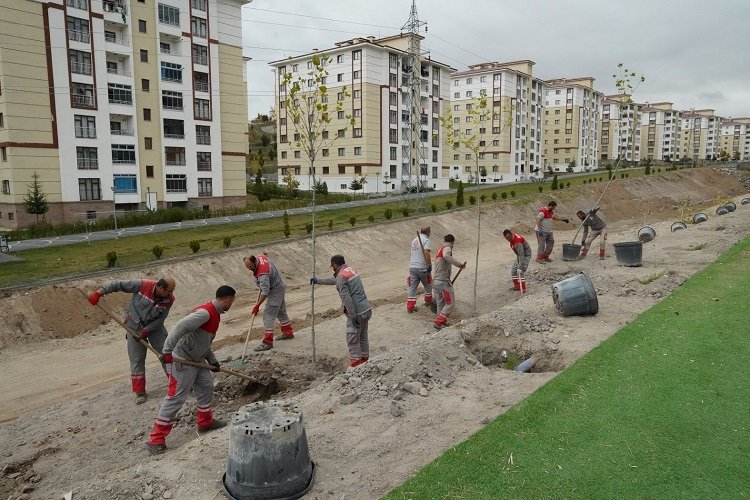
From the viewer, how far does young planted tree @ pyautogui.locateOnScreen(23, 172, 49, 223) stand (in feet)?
102

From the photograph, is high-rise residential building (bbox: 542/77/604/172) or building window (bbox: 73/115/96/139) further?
high-rise residential building (bbox: 542/77/604/172)

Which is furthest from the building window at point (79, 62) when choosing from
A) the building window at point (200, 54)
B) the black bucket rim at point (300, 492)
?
the black bucket rim at point (300, 492)

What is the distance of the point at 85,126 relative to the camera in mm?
34875

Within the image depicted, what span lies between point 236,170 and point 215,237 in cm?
2135

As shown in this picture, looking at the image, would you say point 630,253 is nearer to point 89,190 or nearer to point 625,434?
point 625,434

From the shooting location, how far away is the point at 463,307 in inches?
561

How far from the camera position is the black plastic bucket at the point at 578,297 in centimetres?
1064

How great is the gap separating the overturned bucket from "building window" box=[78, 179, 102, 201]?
116 ft

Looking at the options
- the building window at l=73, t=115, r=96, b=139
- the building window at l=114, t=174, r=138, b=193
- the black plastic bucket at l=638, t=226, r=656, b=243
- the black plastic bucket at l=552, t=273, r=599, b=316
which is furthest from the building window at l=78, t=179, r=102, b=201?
the black plastic bucket at l=552, t=273, r=599, b=316

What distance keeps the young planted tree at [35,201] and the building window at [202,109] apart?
41.4 ft

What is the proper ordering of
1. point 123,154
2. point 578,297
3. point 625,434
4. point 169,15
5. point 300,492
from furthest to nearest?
point 169,15 → point 123,154 → point 578,297 → point 625,434 → point 300,492

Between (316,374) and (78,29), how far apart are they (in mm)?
34351

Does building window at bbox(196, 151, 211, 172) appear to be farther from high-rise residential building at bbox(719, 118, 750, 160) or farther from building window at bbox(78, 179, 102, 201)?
high-rise residential building at bbox(719, 118, 750, 160)

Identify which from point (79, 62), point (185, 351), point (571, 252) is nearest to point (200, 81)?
point (79, 62)
